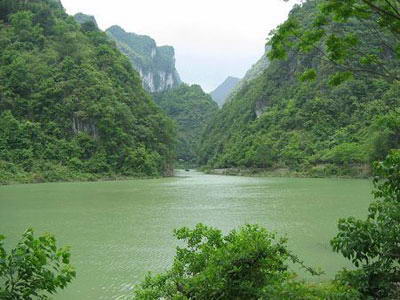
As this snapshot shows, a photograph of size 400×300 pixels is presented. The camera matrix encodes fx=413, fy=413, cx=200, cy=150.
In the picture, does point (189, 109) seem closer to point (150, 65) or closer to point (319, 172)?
point (150, 65)

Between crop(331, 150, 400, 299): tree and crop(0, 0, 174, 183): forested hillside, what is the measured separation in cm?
4170

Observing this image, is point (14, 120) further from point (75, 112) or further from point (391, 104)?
point (391, 104)

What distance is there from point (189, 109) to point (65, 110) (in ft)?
287

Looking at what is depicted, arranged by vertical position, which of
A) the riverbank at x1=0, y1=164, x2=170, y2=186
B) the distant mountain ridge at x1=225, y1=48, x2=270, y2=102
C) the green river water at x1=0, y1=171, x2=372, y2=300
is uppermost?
the distant mountain ridge at x1=225, y1=48, x2=270, y2=102

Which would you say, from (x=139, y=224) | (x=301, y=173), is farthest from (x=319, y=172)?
(x=139, y=224)

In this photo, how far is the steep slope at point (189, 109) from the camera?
130625 millimetres

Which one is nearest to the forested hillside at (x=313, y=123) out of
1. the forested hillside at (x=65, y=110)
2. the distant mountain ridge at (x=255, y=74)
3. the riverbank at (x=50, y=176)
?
the forested hillside at (x=65, y=110)

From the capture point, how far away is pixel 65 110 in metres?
54.6

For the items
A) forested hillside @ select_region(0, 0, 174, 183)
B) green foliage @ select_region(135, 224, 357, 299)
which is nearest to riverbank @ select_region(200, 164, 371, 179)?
forested hillside @ select_region(0, 0, 174, 183)

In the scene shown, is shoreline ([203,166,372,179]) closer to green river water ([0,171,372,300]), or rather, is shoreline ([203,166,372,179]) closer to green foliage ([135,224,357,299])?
green river water ([0,171,372,300])

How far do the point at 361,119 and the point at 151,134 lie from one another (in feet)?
99.5

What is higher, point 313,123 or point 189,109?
point 189,109

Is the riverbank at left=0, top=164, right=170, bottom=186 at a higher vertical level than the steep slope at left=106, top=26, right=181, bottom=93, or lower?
lower

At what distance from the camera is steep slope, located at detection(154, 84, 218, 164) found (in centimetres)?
13062
